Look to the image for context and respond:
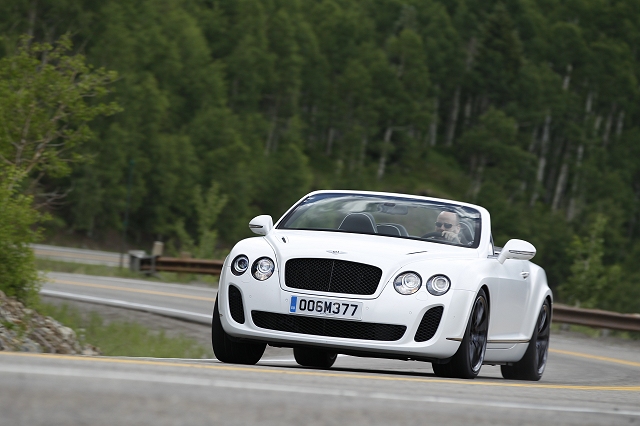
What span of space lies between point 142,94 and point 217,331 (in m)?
55.0

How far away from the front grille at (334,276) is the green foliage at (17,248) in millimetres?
6345

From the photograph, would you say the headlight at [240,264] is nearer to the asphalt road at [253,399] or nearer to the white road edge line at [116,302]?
the asphalt road at [253,399]

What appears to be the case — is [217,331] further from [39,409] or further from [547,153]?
[547,153]

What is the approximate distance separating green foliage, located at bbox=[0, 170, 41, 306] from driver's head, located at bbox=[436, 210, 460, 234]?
6.20 m

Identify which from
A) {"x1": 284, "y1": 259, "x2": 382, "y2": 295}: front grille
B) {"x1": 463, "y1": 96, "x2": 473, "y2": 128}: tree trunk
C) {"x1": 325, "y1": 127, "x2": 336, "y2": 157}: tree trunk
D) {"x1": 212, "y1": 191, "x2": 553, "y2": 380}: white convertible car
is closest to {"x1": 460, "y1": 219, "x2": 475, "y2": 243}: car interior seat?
{"x1": 212, "y1": 191, "x2": 553, "y2": 380}: white convertible car

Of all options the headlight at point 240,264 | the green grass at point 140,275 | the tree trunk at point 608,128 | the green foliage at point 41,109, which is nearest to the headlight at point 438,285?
the headlight at point 240,264

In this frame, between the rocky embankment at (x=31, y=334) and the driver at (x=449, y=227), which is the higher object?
the driver at (x=449, y=227)

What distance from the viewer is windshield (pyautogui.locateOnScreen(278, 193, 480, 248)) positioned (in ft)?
29.7

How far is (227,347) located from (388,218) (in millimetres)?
1800

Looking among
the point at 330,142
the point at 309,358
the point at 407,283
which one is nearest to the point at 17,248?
the point at 309,358

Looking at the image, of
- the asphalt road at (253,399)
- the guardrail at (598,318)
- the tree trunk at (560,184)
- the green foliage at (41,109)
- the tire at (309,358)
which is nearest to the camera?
the asphalt road at (253,399)

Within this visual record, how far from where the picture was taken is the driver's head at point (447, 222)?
9125 millimetres

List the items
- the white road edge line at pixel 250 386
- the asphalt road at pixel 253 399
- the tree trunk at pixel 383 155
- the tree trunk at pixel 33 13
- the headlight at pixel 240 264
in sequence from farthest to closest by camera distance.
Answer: the tree trunk at pixel 383 155, the tree trunk at pixel 33 13, the headlight at pixel 240 264, the white road edge line at pixel 250 386, the asphalt road at pixel 253 399

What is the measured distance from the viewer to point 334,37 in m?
88.8
